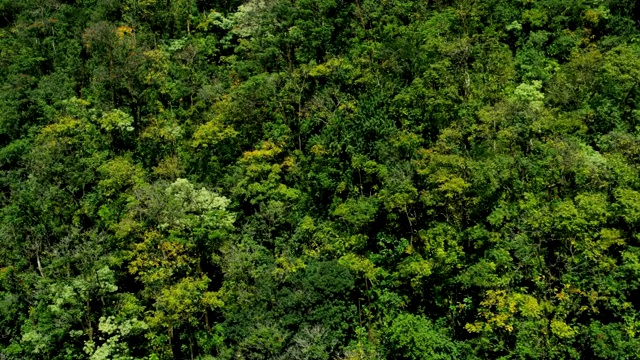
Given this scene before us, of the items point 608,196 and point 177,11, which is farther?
point 177,11

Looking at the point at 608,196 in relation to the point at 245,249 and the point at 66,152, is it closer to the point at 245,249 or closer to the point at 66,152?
the point at 245,249

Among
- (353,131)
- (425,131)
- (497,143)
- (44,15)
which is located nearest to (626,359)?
(497,143)

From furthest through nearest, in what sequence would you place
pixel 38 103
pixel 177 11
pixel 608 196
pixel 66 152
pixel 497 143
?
1. pixel 177 11
2. pixel 38 103
3. pixel 66 152
4. pixel 497 143
5. pixel 608 196

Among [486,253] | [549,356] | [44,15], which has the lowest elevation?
[549,356]

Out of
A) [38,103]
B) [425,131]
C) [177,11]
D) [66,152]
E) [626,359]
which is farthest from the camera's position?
[177,11]

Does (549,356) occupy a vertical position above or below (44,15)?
below

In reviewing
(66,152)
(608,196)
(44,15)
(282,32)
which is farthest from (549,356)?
(44,15)

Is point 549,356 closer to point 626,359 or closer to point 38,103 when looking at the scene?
point 626,359
